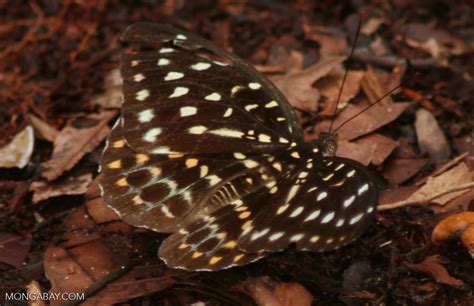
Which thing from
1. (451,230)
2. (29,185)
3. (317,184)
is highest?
(317,184)

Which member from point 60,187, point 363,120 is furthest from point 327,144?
point 60,187

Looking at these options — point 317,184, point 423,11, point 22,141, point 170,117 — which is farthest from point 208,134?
point 423,11

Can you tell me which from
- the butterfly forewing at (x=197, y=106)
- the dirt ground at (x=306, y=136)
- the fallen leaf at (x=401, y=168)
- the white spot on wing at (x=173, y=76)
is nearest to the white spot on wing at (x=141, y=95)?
the butterfly forewing at (x=197, y=106)

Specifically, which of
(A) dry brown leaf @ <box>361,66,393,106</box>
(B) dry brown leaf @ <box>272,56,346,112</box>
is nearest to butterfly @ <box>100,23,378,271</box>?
(B) dry brown leaf @ <box>272,56,346,112</box>

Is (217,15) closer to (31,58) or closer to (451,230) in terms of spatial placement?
(31,58)

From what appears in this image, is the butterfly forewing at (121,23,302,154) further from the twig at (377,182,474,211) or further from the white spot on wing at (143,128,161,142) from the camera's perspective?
the twig at (377,182,474,211)

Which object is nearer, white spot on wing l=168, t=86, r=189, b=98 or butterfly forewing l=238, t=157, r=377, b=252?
butterfly forewing l=238, t=157, r=377, b=252

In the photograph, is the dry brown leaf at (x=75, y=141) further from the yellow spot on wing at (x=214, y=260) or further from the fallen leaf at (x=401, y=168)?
the fallen leaf at (x=401, y=168)
